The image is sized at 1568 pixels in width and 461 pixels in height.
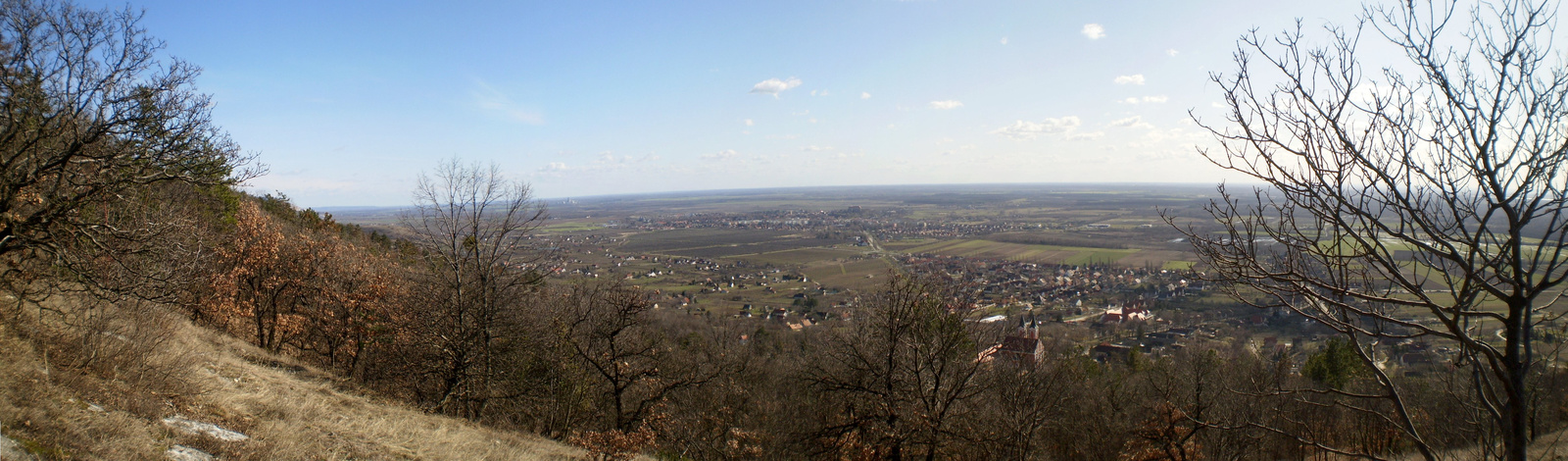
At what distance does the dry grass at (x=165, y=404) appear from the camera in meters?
4.98

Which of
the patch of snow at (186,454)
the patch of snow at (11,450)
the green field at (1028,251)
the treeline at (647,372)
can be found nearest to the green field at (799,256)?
the green field at (1028,251)

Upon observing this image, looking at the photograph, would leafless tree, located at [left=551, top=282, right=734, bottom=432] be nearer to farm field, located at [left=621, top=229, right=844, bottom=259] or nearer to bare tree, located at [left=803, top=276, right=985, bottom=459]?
bare tree, located at [left=803, top=276, right=985, bottom=459]

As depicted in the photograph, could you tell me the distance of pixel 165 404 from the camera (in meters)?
6.30

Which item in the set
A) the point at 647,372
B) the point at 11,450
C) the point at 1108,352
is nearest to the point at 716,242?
the point at 1108,352

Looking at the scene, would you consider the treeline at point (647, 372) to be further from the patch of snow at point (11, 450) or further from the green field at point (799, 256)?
the green field at point (799, 256)

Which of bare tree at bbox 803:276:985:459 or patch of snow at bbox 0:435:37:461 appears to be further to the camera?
bare tree at bbox 803:276:985:459

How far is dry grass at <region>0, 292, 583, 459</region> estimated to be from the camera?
498 cm

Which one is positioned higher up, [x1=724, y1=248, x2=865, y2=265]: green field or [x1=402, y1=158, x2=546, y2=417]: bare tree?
[x1=402, y1=158, x2=546, y2=417]: bare tree

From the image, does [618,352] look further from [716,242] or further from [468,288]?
[716,242]

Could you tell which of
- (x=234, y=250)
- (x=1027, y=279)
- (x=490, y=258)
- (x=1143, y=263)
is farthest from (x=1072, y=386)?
(x=1143, y=263)

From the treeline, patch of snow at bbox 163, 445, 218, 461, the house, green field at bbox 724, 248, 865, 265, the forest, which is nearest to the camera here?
the forest

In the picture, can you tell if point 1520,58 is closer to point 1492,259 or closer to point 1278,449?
point 1492,259

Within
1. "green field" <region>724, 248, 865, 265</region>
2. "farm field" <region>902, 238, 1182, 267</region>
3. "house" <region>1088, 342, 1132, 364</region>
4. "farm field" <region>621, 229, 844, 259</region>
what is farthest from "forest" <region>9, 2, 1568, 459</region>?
"farm field" <region>621, 229, 844, 259</region>

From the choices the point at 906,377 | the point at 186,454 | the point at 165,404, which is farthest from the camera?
the point at 906,377
